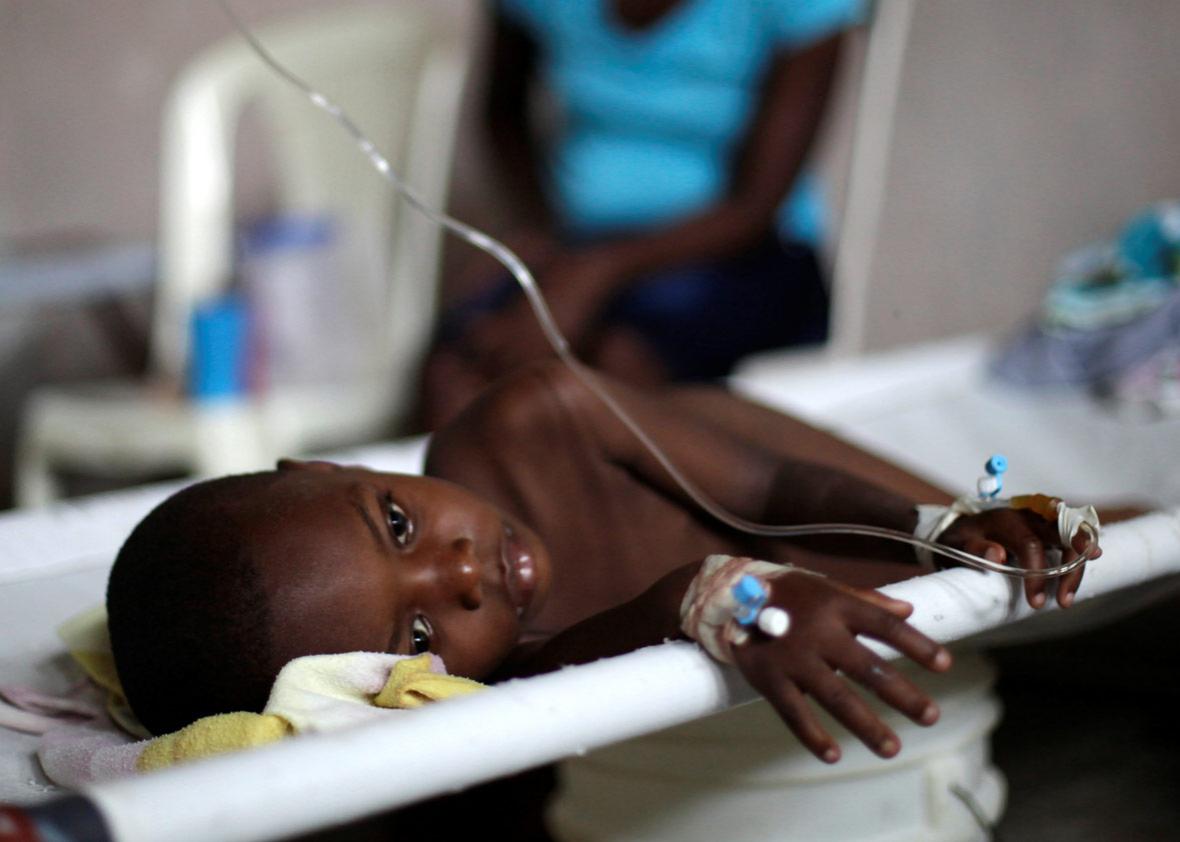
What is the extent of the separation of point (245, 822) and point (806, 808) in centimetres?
58

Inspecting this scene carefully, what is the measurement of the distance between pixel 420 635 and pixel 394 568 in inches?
2.0

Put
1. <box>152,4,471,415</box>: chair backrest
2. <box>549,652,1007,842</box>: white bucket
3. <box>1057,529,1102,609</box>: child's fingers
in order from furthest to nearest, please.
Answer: <box>152,4,471,415</box>: chair backrest → <box>549,652,1007,842</box>: white bucket → <box>1057,529,1102,609</box>: child's fingers

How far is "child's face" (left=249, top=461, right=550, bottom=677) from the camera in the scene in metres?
0.87

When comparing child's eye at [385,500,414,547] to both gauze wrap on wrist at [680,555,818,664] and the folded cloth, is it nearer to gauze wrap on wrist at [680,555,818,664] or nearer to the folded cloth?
the folded cloth

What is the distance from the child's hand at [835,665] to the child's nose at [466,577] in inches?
9.2

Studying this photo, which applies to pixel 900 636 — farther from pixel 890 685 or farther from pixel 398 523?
pixel 398 523

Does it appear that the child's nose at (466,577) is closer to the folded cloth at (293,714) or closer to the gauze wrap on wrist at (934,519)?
the folded cloth at (293,714)

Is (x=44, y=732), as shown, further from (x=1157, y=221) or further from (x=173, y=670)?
(x=1157, y=221)

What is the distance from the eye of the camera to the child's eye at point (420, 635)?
0.92 meters

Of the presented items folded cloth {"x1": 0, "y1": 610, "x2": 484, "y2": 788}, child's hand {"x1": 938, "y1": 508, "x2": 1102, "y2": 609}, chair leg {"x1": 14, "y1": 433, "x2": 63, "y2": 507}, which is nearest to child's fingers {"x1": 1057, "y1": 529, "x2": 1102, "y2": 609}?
child's hand {"x1": 938, "y1": 508, "x2": 1102, "y2": 609}

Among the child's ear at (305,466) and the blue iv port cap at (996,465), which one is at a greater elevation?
the blue iv port cap at (996,465)

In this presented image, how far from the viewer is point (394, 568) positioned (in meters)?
0.91

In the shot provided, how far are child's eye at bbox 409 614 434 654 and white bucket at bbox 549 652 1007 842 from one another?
22cm

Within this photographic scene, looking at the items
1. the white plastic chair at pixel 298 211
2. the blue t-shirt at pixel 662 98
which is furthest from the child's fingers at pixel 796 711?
the white plastic chair at pixel 298 211
